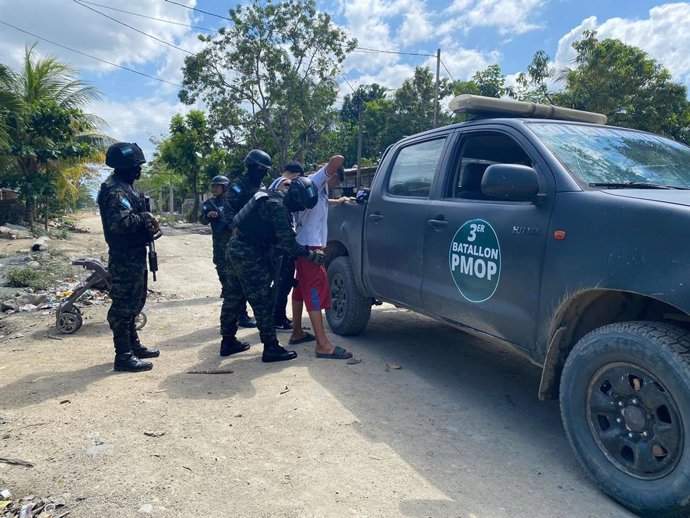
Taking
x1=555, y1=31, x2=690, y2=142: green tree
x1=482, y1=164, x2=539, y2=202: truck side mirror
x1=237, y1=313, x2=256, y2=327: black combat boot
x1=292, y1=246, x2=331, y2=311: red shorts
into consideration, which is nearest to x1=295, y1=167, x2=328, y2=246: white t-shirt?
x1=292, y1=246, x2=331, y2=311: red shorts

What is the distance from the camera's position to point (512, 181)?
2.72 m

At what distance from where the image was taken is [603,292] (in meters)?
2.49

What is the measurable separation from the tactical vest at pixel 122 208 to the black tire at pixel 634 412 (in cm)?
341

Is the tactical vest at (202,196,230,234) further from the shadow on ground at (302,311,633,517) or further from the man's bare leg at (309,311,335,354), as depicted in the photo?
the shadow on ground at (302,311,633,517)

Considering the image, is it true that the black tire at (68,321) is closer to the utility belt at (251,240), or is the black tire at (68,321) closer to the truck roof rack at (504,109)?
the utility belt at (251,240)

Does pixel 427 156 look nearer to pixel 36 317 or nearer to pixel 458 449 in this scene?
pixel 458 449

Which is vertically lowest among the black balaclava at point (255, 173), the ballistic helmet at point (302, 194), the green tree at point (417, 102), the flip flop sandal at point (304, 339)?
the flip flop sandal at point (304, 339)

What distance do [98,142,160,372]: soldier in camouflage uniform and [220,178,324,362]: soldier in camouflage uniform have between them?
744 mm

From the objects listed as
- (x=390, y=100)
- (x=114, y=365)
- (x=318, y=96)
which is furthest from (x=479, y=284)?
(x=390, y=100)

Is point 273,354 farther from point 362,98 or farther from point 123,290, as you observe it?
point 362,98

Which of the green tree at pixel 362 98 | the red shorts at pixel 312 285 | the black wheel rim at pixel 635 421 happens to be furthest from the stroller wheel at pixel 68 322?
the green tree at pixel 362 98

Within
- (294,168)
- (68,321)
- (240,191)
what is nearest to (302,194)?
(294,168)

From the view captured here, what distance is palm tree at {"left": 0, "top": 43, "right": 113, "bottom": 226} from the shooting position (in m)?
13.9

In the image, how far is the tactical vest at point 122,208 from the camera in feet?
13.6
